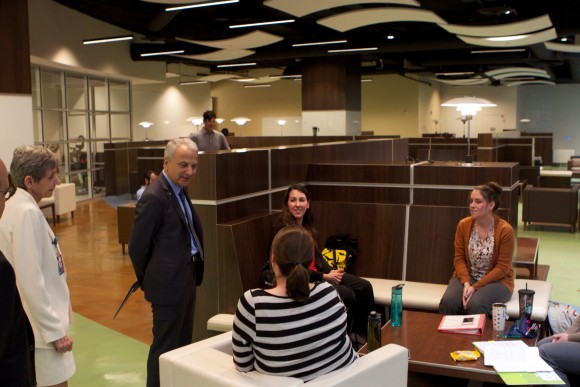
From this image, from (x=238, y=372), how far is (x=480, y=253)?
8.44 ft

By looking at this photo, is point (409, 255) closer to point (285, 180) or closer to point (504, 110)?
point (285, 180)

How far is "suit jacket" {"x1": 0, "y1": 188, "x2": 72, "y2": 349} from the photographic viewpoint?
239cm

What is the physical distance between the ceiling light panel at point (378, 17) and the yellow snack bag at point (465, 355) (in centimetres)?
722

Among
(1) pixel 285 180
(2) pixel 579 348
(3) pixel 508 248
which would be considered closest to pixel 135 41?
(1) pixel 285 180

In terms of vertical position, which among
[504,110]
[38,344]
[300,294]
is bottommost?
[38,344]

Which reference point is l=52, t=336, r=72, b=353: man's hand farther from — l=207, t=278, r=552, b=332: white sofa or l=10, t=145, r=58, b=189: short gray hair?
l=207, t=278, r=552, b=332: white sofa

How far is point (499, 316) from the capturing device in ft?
11.9

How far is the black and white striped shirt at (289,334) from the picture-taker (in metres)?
2.29

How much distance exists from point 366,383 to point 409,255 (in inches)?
111

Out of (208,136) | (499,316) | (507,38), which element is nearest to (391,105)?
(507,38)

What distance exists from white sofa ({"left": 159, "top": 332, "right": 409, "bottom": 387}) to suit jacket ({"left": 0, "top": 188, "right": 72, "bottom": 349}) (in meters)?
0.51

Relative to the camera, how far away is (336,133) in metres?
16.4

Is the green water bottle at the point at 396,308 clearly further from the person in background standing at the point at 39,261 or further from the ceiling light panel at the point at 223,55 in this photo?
the ceiling light panel at the point at 223,55

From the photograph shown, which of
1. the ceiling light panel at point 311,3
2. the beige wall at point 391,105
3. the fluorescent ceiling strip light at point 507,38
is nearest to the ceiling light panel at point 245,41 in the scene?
the ceiling light panel at point 311,3
